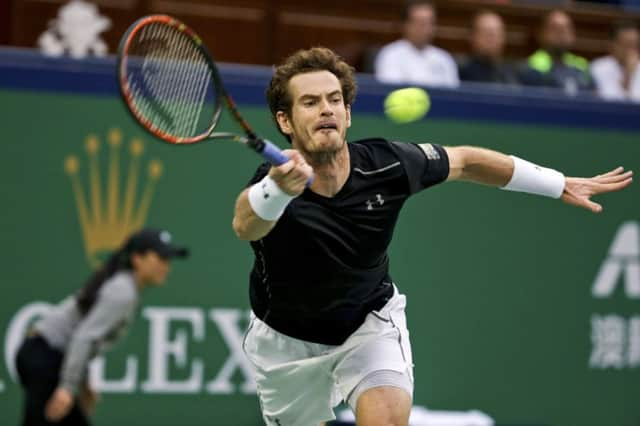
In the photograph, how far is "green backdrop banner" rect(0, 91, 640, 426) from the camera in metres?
7.55

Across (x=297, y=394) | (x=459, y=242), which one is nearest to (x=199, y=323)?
(x=459, y=242)

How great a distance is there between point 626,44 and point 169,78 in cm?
653

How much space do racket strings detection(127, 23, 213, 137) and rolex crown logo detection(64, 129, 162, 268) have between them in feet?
9.84

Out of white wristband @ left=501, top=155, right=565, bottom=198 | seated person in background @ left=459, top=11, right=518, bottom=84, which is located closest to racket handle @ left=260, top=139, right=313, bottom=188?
white wristband @ left=501, top=155, right=565, bottom=198

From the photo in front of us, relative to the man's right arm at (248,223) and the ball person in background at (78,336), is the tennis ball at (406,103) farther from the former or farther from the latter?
the man's right arm at (248,223)

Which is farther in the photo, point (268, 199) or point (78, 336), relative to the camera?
point (78, 336)

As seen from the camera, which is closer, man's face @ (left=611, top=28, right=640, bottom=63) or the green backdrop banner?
the green backdrop banner

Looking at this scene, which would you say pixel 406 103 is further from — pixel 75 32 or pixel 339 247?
pixel 75 32

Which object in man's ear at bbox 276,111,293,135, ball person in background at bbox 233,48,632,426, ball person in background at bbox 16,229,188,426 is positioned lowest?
ball person in background at bbox 16,229,188,426

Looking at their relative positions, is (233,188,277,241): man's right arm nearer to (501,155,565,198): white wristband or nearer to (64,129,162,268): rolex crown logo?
(501,155,565,198): white wristband

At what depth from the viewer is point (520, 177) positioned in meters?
5.05

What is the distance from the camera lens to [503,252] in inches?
341

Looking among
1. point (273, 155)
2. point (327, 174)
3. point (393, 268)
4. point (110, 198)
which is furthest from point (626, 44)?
point (273, 155)

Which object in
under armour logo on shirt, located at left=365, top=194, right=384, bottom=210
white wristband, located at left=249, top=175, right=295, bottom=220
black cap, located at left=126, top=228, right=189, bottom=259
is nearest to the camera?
white wristband, located at left=249, top=175, right=295, bottom=220
